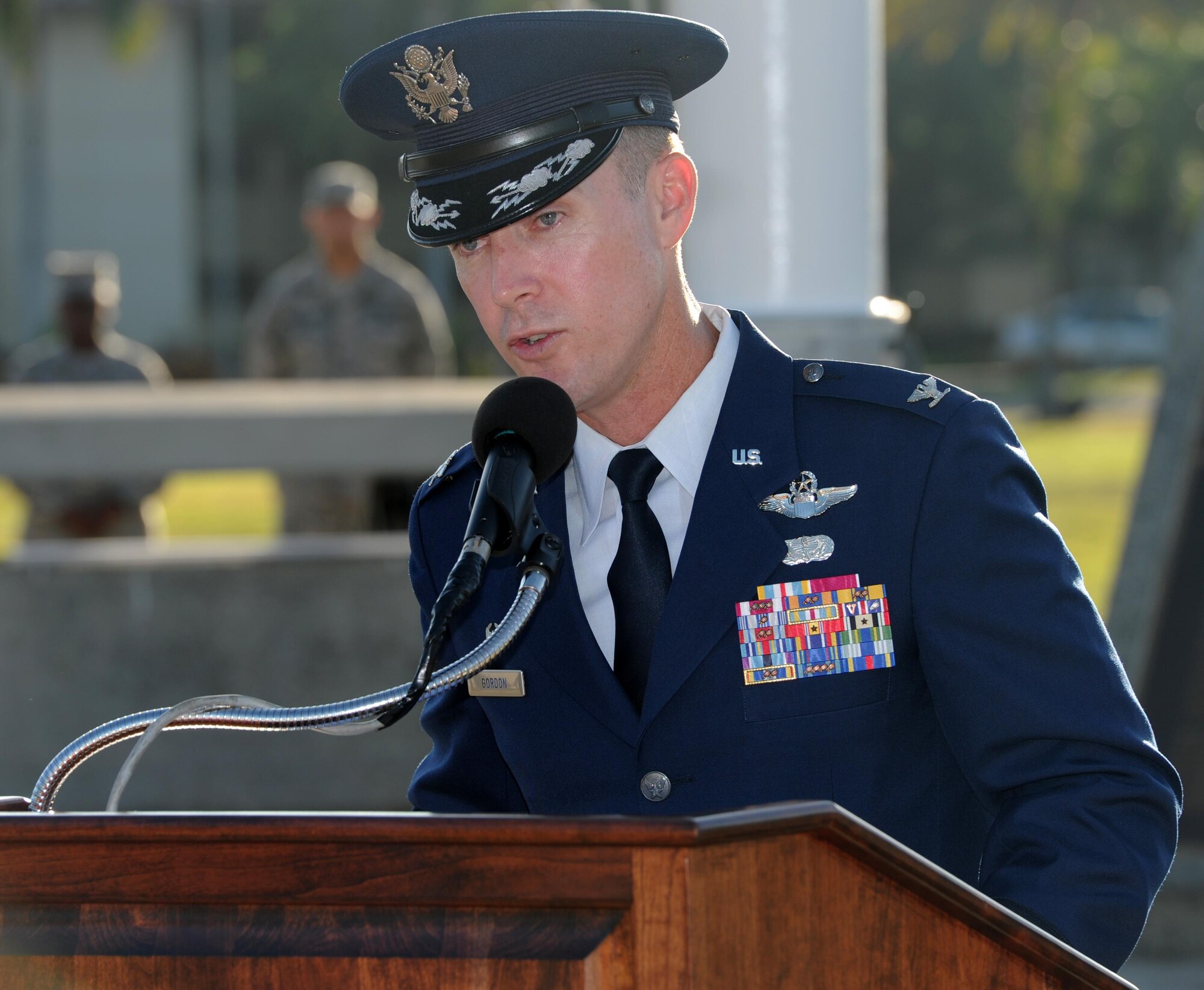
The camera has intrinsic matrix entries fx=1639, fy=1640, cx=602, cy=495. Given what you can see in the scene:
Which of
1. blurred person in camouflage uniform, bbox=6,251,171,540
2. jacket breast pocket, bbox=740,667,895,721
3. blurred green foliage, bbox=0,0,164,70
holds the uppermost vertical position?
blurred green foliage, bbox=0,0,164,70

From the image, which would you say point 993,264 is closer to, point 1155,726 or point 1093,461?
point 1093,461

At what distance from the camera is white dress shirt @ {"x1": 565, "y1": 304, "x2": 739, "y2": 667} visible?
77.9 inches

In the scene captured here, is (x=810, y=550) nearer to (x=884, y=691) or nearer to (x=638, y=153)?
(x=884, y=691)

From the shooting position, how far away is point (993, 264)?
46.0 metres

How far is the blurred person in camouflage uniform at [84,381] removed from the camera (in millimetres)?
7164

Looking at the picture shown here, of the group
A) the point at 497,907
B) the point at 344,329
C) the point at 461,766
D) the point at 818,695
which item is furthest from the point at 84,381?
the point at 497,907

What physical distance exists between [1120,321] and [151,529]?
3418 centimetres

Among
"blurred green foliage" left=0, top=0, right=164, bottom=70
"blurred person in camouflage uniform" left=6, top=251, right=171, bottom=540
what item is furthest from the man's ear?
"blurred green foliage" left=0, top=0, right=164, bottom=70

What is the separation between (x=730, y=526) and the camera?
6.17 feet

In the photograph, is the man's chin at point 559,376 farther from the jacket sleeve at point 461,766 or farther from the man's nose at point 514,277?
the jacket sleeve at point 461,766

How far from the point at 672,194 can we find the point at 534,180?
23 cm

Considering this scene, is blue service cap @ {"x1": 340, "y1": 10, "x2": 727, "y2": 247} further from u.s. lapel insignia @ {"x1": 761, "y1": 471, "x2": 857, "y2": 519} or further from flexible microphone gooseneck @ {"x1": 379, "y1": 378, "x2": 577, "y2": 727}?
u.s. lapel insignia @ {"x1": 761, "y1": 471, "x2": 857, "y2": 519}

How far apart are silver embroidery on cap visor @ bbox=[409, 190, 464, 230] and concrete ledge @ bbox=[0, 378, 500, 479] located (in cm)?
347

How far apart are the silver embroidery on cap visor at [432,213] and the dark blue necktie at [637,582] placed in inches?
14.2
